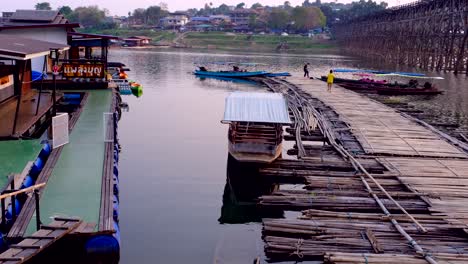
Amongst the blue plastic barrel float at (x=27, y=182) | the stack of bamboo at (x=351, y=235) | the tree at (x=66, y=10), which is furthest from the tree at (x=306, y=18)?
the blue plastic barrel float at (x=27, y=182)

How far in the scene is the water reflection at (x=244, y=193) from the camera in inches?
609

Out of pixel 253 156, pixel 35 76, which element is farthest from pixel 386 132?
pixel 35 76

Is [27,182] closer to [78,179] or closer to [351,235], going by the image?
[78,179]

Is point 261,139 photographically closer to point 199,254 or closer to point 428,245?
point 199,254

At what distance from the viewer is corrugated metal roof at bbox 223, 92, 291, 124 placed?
19.0 meters

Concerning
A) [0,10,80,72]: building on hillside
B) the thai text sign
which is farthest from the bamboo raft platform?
[0,10,80,72]: building on hillside

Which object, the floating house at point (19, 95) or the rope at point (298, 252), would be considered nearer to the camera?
the rope at point (298, 252)

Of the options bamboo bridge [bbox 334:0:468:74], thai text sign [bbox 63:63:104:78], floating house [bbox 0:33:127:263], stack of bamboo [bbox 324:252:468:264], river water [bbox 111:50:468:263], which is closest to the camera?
floating house [bbox 0:33:127:263]

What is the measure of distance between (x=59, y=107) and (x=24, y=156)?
1246 centimetres

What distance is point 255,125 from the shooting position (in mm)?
19422

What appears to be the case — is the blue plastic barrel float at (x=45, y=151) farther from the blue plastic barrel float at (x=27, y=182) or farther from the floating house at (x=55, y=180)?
the blue plastic barrel float at (x=27, y=182)

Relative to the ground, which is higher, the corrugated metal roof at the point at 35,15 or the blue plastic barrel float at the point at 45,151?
the corrugated metal roof at the point at 35,15

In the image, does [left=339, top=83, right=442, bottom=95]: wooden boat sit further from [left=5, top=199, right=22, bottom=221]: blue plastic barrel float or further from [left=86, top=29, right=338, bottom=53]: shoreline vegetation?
[left=86, top=29, right=338, bottom=53]: shoreline vegetation

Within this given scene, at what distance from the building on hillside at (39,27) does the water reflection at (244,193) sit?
19.2 m
